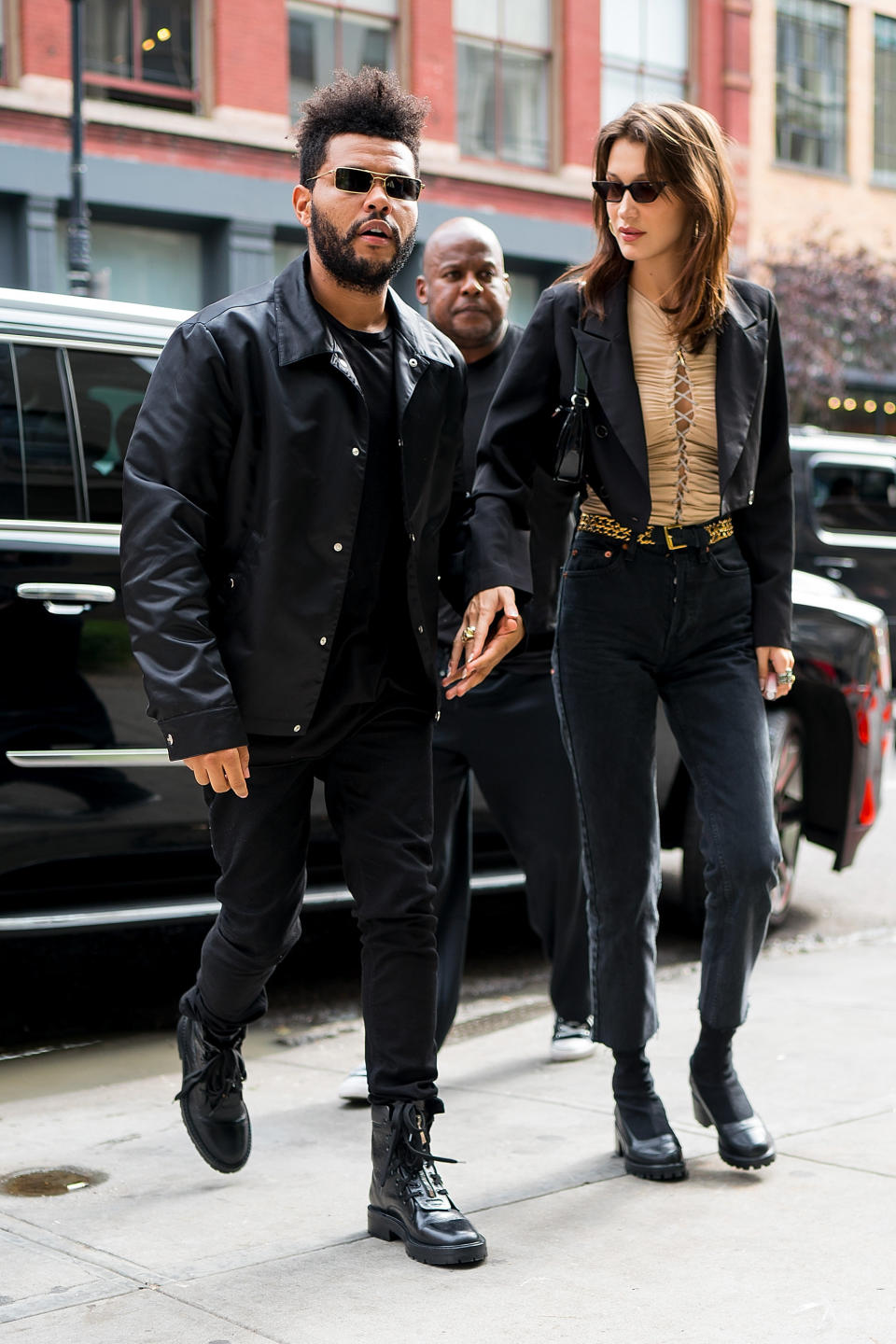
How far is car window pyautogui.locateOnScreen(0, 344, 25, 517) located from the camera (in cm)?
447

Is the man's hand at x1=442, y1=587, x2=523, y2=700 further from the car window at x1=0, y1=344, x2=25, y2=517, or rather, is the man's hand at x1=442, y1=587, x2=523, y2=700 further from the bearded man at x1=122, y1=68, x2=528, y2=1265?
the car window at x1=0, y1=344, x2=25, y2=517

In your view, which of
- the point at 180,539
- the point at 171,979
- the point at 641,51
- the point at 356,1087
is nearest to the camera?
the point at 180,539

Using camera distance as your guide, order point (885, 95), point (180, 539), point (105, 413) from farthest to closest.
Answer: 1. point (885, 95)
2. point (105, 413)
3. point (180, 539)

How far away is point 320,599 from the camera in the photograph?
3.10 metres

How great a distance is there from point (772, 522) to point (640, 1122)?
126 cm

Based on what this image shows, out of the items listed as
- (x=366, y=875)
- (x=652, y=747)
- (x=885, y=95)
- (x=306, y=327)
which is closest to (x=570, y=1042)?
(x=652, y=747)

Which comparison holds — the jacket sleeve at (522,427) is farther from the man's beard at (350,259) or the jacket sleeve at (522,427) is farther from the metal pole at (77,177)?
the metal pole at (77,177)

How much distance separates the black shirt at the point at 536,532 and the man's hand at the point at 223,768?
4.18ft

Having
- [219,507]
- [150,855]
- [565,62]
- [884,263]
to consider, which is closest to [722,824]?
[219,507]

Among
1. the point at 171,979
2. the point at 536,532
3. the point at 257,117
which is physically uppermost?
the point at 257,117

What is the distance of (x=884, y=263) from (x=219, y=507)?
76.9 ft

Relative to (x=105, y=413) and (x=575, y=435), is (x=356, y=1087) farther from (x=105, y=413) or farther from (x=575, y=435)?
(x=105, y=413)

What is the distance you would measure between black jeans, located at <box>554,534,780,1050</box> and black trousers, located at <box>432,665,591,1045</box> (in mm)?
725

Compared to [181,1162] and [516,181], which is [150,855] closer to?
[181,1162]
